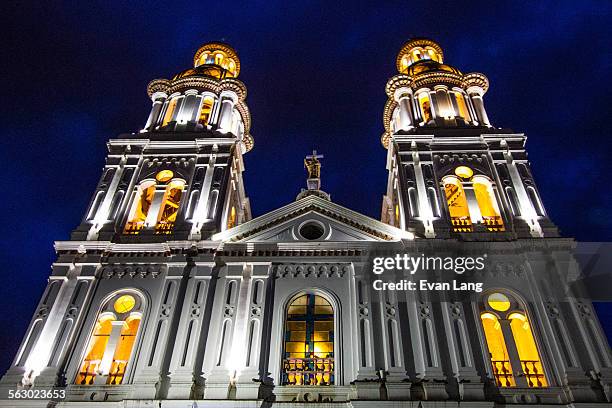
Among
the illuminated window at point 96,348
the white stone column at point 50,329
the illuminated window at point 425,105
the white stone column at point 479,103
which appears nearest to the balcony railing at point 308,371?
the illuminated window at point 96,348

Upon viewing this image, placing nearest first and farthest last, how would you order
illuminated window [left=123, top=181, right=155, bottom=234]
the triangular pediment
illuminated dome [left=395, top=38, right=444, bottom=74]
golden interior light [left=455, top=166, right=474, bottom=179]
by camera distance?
the triangular pediment, illuminated window [left=123, top=181, right=155, bottom=234], golden interior light [left=455, top=166, right=474, bottom=179], illuminated dome [left=395, top=38, right=444, bottom=74]

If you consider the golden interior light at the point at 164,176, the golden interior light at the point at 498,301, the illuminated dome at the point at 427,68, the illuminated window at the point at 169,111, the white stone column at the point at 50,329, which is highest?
the illuminated dome at the point at 427,68

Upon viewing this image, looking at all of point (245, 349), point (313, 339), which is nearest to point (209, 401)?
point (245, 349)

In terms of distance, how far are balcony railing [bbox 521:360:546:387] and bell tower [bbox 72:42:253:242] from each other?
12.7m

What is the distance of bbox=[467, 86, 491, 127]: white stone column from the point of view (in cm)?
2958

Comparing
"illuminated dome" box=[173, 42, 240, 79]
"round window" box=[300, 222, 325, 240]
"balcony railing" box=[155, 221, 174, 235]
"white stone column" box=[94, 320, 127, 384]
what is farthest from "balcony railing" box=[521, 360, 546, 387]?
"illuminated dome" box=[173, 42, 240, 79]

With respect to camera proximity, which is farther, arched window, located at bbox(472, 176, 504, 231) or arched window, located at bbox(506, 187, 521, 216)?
arched window, located at bbox(472, 176, 504, 231)

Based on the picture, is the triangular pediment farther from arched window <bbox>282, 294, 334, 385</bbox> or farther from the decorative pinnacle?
the decorative pinnacle

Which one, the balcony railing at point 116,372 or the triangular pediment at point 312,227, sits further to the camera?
the triangular pediment at point 312,227

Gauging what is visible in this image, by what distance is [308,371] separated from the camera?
18.5m

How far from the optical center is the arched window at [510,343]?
18.4 metres

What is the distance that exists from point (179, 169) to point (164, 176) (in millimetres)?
771

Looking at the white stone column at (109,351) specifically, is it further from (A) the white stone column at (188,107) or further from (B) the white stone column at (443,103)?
(B) the white stone column at (443,103)

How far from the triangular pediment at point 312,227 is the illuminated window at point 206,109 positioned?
9417 millimetres
